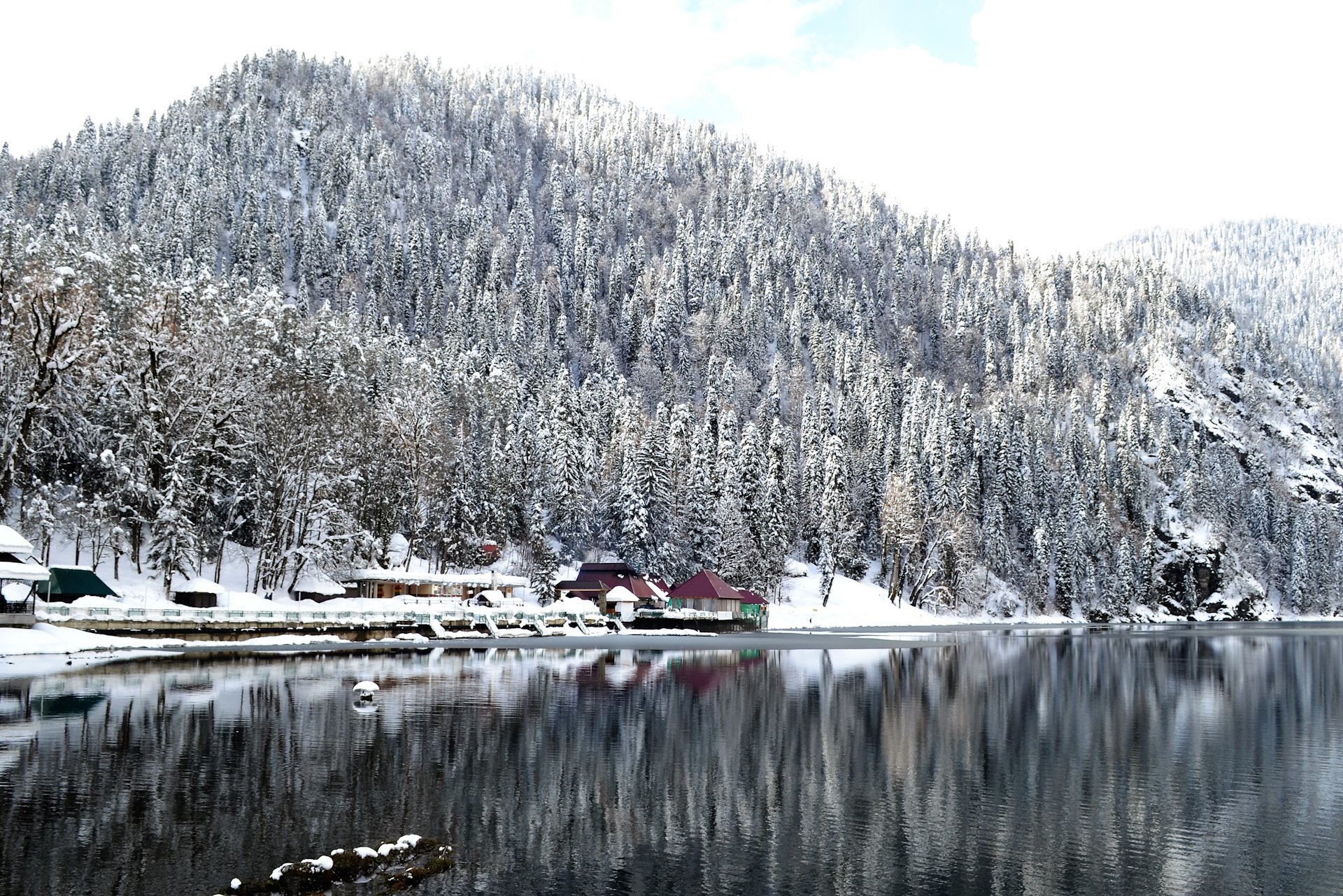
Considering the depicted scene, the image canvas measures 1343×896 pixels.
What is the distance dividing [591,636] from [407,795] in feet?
214

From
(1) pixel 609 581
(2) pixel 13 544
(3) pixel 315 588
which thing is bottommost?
(1) pixel 609 581

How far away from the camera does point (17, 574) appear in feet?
176

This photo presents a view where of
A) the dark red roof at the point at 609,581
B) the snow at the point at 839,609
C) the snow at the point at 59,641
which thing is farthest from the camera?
the snow at the point at 839,609

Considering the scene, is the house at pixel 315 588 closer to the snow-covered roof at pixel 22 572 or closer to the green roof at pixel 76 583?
the green roof at pixel 76 583

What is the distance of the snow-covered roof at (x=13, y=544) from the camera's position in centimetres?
5547

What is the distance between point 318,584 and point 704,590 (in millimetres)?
37240

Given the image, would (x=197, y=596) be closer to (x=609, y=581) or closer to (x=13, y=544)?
(x=13, y=544)

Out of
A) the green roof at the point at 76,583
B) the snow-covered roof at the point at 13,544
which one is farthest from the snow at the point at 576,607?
the snow-covered roof at the point at 13,544

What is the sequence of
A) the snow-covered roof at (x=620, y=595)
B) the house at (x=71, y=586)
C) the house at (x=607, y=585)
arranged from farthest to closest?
the house at (x=607, y=585), the snow-covered roof at (x=620, y=595), the house at (x=71, y=586)

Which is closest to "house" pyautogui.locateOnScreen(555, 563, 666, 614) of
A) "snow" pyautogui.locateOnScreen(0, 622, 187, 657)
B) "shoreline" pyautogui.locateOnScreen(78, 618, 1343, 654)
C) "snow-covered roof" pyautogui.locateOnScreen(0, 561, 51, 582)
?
"shoreline" pyautogui.locateOnScreen(78, 618, 1343, 654)

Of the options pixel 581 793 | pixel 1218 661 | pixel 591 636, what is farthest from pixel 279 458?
pixel 1218 661

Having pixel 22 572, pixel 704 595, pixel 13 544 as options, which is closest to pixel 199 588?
pixel 13 544

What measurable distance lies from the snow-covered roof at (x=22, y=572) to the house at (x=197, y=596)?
42.8ft

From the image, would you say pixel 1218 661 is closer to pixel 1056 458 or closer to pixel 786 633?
pixel 786 633
